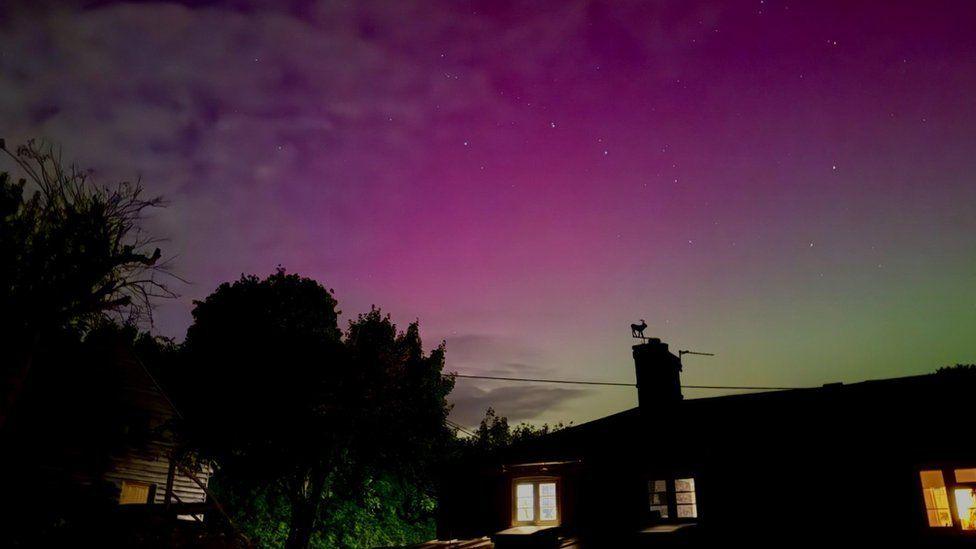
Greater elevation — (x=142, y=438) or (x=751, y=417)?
(x=751, y=417)

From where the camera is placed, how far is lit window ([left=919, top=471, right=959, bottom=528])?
43.2ft

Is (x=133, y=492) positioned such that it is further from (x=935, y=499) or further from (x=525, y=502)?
(x=935, y=499)

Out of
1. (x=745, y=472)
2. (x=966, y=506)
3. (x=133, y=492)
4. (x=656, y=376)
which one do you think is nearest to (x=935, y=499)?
(x=966, y=506)

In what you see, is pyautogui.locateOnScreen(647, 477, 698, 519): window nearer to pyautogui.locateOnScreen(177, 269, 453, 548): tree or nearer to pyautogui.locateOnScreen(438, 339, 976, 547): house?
pyautogui.locateOnScreen(438, 339, 976, 547): house

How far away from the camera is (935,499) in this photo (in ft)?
46.1

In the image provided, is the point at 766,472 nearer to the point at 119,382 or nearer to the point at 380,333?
the point at 380,333

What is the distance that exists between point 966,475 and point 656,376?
7.84m

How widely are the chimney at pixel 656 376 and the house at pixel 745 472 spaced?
36 millimetres

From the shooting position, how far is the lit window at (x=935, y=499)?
13164 mm

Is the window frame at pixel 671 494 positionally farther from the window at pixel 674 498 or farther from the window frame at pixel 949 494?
the window frame at pixel 949 494

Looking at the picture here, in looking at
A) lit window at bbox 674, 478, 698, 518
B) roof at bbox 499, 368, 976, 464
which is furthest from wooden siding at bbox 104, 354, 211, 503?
lit window at bbox 674, 478, 698, 518

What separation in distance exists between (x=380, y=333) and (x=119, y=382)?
11570 mm

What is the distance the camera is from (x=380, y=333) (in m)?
28.3

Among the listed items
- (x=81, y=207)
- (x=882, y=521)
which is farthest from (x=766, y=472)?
(x=81, y=207)
